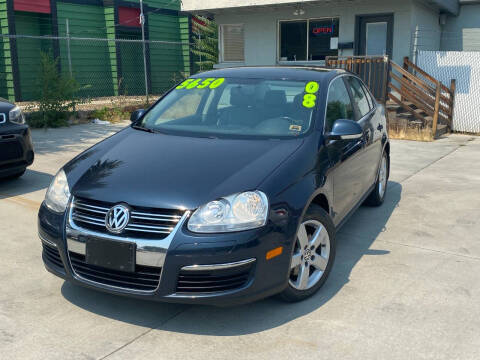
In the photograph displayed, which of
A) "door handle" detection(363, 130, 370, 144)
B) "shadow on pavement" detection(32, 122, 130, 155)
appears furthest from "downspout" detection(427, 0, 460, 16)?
"door handle" detection(363, 130, 370, 144)

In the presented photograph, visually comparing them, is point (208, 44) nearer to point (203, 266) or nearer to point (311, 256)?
point (311, 256)

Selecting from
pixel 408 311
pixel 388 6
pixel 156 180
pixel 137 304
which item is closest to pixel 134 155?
pixel 156 180

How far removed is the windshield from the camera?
4.13m

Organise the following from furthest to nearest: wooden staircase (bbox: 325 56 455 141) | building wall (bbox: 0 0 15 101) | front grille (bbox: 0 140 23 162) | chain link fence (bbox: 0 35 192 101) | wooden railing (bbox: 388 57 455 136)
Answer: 1. chain link fence (bbox: 0 35 192 101)
2. building wall (bbox: 0 0 15 101)
3. wooden railing (bbox: 388 57 455 136)
4. wooden staircase (bbox: 325 56 455 141)
5. front grille (bbox: 0 140 23 162)

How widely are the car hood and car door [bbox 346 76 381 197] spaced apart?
1336mm

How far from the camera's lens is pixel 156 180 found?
129 inches

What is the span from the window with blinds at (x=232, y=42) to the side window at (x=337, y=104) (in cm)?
1120

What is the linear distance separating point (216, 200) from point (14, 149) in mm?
4126

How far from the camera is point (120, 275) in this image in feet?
10.3

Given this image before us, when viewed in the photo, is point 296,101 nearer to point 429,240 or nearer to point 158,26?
point 429,240

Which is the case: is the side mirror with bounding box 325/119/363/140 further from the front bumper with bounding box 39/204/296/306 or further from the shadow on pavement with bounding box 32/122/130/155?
the shadow on pavement with bounding box 32/122/130/155

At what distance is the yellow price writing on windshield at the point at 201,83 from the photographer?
4742 millimetres

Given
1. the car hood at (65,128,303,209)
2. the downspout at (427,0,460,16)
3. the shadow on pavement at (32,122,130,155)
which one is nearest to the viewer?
the car hood at (65,128,303,209)

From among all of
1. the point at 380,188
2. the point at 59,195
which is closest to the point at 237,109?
the point at 59,195
